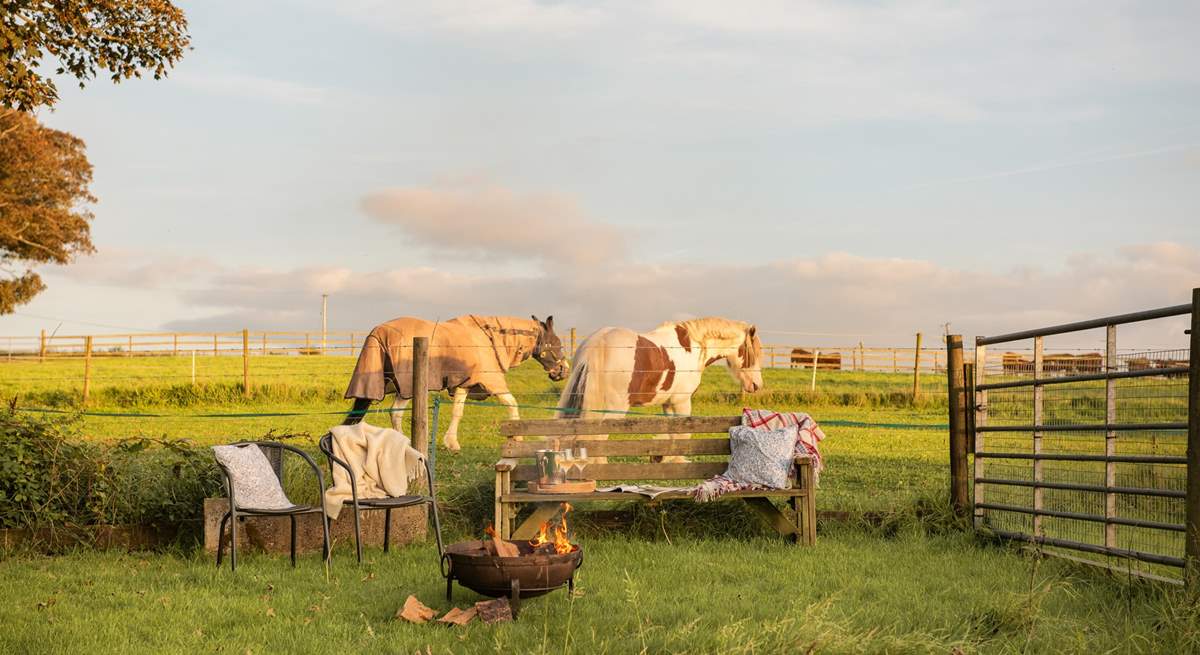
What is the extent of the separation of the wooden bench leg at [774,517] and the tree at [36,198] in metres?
27.8

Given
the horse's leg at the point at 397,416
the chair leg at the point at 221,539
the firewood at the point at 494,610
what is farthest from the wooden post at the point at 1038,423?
the horse's leg at the point at 397,416

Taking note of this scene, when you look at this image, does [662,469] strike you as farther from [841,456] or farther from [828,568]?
[841,456]

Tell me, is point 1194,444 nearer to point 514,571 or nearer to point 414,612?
point 514,571

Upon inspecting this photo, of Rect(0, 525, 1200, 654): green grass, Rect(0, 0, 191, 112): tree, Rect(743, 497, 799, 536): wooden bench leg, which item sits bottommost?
Rect(0, 525, 1200, 654): green grass

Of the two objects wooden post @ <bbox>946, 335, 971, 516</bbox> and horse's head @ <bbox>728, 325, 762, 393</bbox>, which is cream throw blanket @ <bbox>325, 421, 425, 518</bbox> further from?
horse's head @ <bbox>728, 325, 762, 393</bbox>

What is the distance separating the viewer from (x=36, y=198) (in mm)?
31234

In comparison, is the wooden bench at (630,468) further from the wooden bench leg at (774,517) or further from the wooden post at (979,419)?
the wooden post at (979,419)

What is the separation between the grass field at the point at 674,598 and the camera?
4.80m

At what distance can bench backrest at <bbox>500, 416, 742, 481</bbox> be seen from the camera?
318 inches

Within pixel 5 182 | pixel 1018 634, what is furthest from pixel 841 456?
pixel 5 182

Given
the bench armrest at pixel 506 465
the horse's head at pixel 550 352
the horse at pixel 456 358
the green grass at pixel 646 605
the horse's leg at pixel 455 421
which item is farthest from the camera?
the horse's head at pixel 550 352

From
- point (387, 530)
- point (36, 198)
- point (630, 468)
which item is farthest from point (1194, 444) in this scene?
point (36, 198)

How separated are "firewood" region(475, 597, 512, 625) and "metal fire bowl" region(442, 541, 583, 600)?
42 mm

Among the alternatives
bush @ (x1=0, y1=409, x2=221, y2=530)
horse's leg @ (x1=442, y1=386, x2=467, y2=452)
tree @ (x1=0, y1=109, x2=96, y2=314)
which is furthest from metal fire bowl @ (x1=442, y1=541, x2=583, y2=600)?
tree @ (x1=0, y1=109, x2=96, y2=314)
